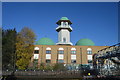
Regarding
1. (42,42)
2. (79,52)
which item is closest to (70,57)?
(79,52)

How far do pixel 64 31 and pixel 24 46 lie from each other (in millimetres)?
14813

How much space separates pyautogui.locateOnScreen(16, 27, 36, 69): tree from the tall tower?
38.9 ft

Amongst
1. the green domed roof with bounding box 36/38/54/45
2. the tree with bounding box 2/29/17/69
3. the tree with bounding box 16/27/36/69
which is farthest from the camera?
the green domed roof with bounding box 36/38/54/45

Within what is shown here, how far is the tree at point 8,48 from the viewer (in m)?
26.9

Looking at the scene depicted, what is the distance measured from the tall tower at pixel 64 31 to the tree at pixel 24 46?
1186 cm

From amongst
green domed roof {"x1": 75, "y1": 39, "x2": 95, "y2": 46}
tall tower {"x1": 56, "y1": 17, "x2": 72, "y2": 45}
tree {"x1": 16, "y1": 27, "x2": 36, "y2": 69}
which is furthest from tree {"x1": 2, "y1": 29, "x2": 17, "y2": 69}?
green domed roof {"x1": 75, "y1": 39, "x2": 95, "y2": 46}

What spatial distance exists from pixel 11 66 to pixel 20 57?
250 centimetres

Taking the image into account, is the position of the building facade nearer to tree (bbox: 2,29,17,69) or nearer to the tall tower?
the tall tower

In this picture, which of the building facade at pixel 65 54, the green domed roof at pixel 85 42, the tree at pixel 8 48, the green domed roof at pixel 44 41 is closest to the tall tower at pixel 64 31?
the green domed roof at pixel 44 41

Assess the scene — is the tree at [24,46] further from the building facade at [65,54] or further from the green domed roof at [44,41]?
the green domed roof at [44,41]

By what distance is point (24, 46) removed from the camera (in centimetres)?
2972

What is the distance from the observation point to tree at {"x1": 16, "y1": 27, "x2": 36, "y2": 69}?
28408 millimetres

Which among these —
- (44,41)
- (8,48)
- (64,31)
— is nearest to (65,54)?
(44,41)

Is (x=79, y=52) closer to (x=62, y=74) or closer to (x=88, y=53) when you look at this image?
(x=88, y=53)
